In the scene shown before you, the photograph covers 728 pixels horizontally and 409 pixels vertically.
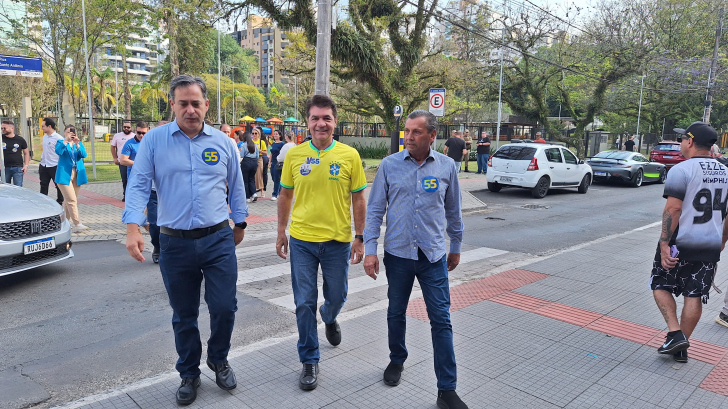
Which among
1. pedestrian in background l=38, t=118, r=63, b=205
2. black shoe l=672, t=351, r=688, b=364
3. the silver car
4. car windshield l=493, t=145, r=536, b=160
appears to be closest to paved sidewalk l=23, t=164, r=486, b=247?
pedestrian in background l=38, t=118, r=63, b=205

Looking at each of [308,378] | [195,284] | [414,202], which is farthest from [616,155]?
[195,284]

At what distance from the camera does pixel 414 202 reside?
3.26 metres

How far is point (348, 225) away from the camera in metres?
3.58

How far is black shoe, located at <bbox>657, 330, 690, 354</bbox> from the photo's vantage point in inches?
155

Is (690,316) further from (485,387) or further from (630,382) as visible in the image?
(485,387)

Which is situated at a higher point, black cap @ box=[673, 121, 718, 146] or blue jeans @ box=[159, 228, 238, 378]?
black cap @ box=[673, 121, 718, 146]

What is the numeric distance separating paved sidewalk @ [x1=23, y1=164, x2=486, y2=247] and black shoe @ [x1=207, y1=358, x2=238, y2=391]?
4941 millimetres

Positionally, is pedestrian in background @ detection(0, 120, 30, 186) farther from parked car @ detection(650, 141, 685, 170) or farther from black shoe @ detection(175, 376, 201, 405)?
parked car @ detection(650, 141, 685, 170)

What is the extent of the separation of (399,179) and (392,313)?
2.94ft

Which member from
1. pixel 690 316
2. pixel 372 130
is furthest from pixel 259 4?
pixel 372 130

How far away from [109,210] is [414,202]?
951cm

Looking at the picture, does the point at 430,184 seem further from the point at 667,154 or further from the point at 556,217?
the point at 667,154

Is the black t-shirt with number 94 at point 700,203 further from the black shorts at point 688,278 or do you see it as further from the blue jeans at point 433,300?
the blue jeans at point 433,300

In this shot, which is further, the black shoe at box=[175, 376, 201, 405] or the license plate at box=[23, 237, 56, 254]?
the license plate at box=[23, 237, 56, 254]
